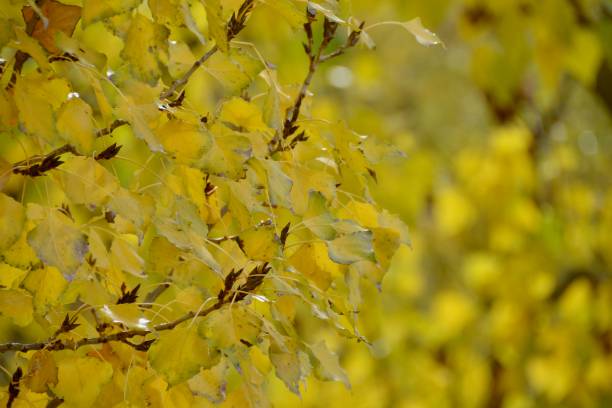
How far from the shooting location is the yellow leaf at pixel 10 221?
70cm

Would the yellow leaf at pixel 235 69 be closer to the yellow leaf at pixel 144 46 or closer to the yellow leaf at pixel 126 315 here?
the yellow leaf at pixel 144 46

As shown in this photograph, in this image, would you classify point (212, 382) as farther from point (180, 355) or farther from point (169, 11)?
point (169, 11)

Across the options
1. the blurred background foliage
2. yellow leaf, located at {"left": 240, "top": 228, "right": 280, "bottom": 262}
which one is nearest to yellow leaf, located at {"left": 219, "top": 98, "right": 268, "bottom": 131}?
yellow leaf, located at {"left": 240, "top": 228, "right": 280, "bottom": 262}

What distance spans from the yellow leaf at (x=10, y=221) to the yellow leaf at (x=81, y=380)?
0.10m

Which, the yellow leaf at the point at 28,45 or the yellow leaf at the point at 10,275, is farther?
the yellow leaf at the point at 10,275

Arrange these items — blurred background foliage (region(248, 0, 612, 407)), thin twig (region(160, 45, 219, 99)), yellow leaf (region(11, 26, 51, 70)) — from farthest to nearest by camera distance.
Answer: blurred background foliage (region(248, 0, 612, 407)) < thin twig (region(160, 45, 219, 99)) < yellow leaf (region(11, 26, 51, 70))

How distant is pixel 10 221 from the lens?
0.70 metres

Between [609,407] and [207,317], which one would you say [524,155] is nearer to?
[609,407]

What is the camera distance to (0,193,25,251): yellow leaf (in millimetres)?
697

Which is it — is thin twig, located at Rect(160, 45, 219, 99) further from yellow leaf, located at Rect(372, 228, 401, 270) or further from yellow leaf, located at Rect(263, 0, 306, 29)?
yellow leaf, located at Rect(372, 228, 401, 270)

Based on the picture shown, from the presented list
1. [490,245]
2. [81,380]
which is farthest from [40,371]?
[490,245]

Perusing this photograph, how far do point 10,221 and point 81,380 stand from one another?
12 centimetres

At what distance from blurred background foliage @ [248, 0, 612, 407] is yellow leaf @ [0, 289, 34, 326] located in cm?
274

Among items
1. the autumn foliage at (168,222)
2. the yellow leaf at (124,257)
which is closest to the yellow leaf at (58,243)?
the autumn foliage at (168,222)
